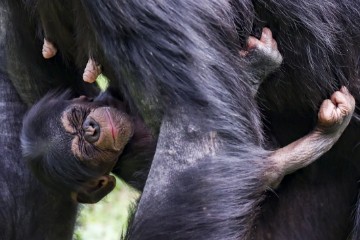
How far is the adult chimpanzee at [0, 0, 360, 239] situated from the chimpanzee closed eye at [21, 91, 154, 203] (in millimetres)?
163

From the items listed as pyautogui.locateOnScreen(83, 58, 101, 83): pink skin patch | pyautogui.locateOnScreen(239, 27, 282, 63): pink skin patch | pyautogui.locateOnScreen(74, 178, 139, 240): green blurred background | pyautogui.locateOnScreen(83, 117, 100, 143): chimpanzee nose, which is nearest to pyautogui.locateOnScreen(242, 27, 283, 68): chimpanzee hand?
pyautogui.locateOnScreen(239, 27, 282, 63): pink skin patch

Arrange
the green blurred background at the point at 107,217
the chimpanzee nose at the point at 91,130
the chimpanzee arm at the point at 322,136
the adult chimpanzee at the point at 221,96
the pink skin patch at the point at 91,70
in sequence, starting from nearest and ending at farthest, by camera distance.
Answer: the adult chimpanzee at the point at 221,96, the chimpanzee arm at the point at 322,136, the pink skin patch at the point at 91,70, the chimpanzee nose at the point at 91,130, the green blurred background at the point at 107,217

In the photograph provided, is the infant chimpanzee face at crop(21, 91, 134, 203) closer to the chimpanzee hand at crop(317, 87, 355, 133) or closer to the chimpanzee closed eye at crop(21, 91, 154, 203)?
the chimpanzee closed eye at crop(21, 91, 154, 203)

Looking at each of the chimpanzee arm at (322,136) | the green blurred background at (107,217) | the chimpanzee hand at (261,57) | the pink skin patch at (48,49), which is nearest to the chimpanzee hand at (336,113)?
the chimpanzee arm at (322,136)

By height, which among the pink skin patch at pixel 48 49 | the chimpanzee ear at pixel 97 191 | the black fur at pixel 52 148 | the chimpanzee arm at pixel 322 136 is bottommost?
the chimpanzee ear at pixel 97 191

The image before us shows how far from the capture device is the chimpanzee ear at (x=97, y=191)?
13.2 ft

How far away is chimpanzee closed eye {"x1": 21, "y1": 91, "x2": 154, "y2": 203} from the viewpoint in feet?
12.5

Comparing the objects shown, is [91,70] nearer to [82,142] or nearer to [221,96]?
[82,142]

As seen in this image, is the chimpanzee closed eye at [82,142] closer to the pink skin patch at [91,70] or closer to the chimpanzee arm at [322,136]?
the pink skin patch at [91,70]

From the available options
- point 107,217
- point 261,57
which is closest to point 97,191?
point 261,57

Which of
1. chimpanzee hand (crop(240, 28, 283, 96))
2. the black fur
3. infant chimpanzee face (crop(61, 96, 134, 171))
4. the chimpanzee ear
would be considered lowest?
the chimpanzee ear

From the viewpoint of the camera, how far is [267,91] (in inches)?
145

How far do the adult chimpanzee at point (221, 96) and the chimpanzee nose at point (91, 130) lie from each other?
0.17 meters

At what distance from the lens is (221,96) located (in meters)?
3.13
